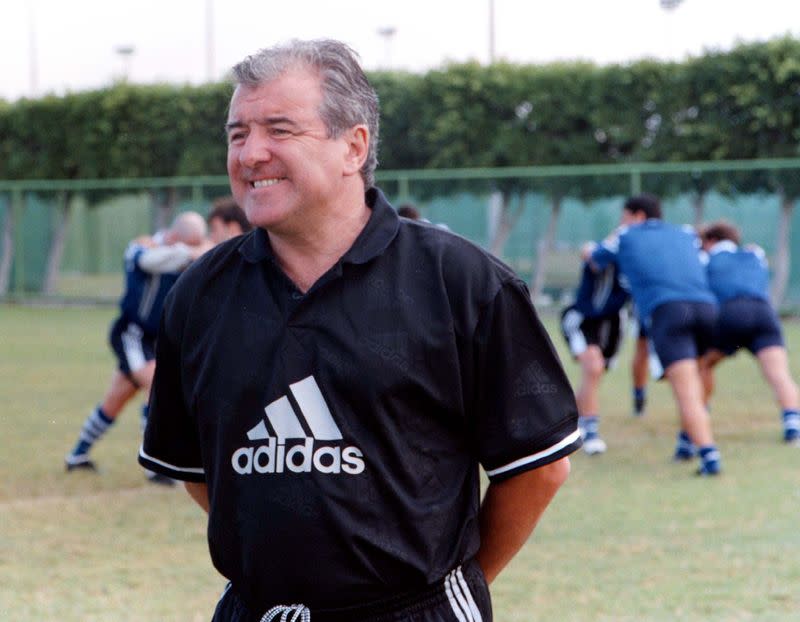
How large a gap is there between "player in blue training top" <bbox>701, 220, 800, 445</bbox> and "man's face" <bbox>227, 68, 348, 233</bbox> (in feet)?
25.6

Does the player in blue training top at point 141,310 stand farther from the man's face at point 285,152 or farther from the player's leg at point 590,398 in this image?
the man's face at point 285,152

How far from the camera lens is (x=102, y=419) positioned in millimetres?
9344

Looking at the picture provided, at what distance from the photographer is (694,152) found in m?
23.7

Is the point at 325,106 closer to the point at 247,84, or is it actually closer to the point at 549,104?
the point at 247,84

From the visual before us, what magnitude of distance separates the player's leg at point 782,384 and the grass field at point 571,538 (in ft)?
0.63

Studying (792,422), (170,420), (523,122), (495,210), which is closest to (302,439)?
(170,420)

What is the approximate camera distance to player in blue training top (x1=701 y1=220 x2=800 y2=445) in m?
10.2

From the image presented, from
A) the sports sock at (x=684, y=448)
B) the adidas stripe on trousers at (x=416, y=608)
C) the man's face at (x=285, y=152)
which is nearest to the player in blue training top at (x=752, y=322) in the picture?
the sports sock at (x=684, y=448)

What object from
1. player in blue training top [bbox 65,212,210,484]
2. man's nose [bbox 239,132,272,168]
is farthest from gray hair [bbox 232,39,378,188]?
player in blue training top [bbox 65,212,210,484]

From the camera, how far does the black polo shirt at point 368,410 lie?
2619 mm

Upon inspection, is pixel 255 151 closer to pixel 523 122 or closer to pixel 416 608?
pixel 416 608

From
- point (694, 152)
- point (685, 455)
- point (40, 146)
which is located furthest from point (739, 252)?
point (40, 146)

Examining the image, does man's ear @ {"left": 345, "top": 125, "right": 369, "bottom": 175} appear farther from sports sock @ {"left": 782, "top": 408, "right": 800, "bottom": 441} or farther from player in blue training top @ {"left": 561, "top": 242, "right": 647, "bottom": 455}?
sports sock @ {"left": 782, "top": 408, "right": 800, "bottom": 441}

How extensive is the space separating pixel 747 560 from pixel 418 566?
4.39 meters
